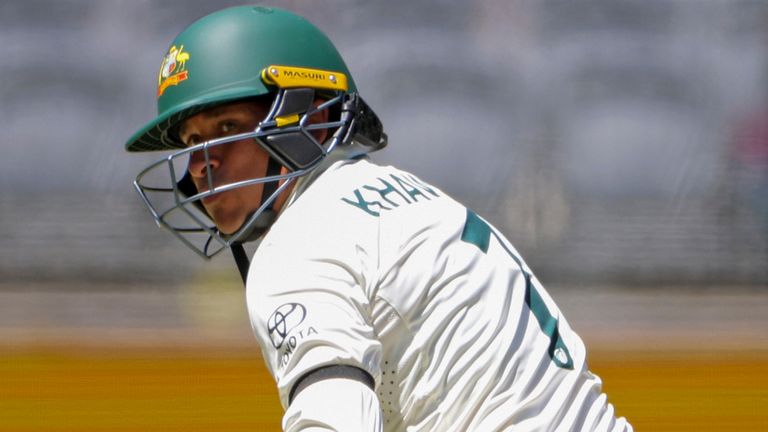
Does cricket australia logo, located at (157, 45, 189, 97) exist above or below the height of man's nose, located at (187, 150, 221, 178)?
above

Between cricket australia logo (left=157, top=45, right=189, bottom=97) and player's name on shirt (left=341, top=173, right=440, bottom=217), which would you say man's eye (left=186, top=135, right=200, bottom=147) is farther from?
player's name on shirt (left=341, top=173, right=440, bottom=217)

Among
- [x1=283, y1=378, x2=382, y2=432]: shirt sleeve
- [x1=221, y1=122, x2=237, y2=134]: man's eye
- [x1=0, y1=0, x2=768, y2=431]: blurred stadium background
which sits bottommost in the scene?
[x1=0, y1=0, x2=768, y2=431]: blurred stadium background

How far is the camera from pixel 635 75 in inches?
477

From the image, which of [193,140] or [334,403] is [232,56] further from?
[334,403]

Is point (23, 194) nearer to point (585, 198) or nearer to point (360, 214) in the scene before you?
point (585, 198)

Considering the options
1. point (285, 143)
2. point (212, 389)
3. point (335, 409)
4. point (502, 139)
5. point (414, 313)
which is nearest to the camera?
point (335, 409)

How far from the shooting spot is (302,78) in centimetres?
240

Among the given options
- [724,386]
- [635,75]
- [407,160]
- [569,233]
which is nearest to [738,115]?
[635,75]

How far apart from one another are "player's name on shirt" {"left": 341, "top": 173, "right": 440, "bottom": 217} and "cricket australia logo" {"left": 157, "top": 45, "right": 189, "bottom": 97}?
0.46m

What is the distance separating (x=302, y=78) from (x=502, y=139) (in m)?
9.40

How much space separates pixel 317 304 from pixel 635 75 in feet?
34.7

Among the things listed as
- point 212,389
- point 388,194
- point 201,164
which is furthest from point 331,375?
point 212,389

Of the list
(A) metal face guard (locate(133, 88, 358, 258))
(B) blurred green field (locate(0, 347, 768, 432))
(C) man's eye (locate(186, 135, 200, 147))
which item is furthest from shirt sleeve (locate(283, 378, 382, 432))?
(B) blurred green field (locate(0, 347, 768, 432))

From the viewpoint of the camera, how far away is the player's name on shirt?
6.93 feet
